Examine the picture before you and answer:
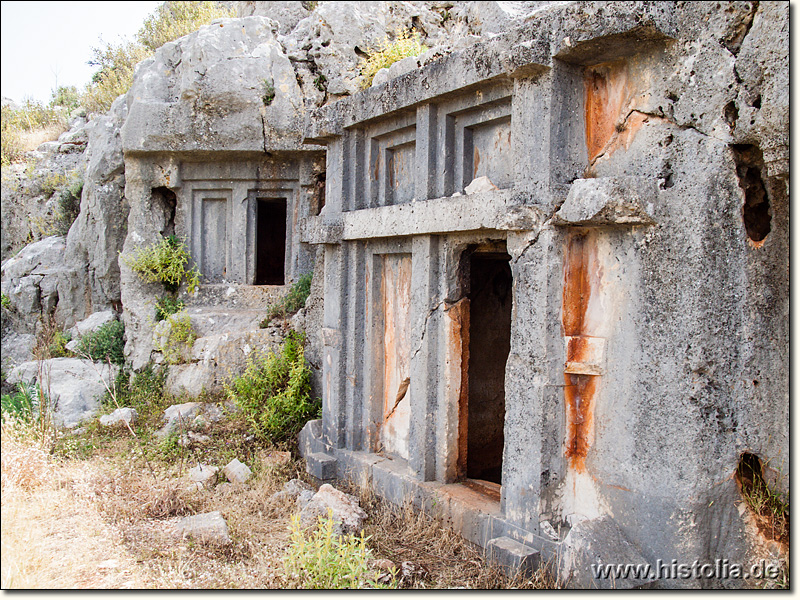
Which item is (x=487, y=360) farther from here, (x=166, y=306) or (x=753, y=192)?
(x=166, y=306)

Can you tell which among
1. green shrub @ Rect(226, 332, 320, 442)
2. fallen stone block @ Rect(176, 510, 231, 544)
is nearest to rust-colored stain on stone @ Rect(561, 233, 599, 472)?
fallen stone block @ Rect(176, 510, 231, 544)

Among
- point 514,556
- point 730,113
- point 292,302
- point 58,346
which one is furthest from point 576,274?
point 58,346

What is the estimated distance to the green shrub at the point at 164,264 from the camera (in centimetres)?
839

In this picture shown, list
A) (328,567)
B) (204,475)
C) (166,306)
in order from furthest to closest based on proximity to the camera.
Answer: (166,306), (204,475), (328,567)

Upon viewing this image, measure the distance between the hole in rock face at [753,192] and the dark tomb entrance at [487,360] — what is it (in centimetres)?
320

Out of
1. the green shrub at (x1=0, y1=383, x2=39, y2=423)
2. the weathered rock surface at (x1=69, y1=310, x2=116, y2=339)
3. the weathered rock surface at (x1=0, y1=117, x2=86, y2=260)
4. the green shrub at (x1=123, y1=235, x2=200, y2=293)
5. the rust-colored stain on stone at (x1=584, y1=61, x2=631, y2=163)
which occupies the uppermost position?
the weathered rock surface at (x1=0, y1=117, x2=86, y2=260)

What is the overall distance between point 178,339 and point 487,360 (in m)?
4.07

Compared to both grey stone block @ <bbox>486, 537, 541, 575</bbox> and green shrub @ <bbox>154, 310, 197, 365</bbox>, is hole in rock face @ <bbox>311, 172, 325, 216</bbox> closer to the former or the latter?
green shrub @ <bbox>154, 310, 197, 365</bbox>

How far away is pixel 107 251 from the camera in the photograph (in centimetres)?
940

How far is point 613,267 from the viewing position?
3.81m

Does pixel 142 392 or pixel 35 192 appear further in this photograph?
pixel 35 192

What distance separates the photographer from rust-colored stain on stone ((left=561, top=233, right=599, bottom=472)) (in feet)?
12.9

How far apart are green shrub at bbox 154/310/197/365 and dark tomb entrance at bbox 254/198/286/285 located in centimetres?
220

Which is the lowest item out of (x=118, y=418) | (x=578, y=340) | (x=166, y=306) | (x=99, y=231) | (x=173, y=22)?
(x=118, y=418)
